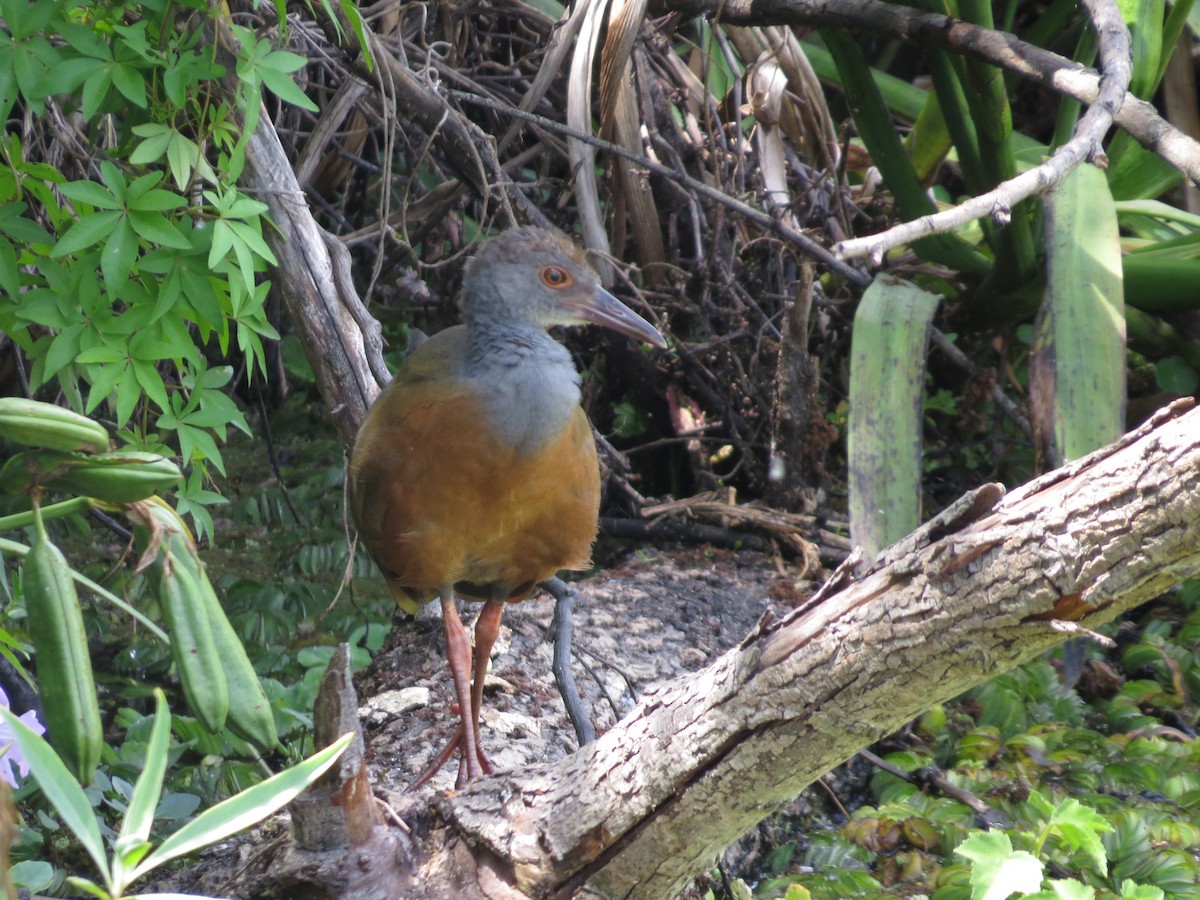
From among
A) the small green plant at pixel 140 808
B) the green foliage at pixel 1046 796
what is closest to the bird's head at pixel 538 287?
the green foliage at pixel 1046 796

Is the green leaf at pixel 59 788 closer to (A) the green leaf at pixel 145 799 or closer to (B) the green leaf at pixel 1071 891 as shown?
(A) the green leaf at pixel 145 799

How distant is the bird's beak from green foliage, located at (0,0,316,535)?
0.78 metres

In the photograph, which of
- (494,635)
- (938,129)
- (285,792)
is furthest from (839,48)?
(285,792)

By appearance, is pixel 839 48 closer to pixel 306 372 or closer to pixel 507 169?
pixel 507 169

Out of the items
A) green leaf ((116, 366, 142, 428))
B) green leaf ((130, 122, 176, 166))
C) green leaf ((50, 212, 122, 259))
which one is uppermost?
green leaf ((130, 122, 176, 166))

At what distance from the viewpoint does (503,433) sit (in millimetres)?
2631

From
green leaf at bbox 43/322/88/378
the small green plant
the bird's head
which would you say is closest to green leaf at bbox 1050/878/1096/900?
the small green plant

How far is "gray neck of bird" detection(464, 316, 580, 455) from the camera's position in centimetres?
264

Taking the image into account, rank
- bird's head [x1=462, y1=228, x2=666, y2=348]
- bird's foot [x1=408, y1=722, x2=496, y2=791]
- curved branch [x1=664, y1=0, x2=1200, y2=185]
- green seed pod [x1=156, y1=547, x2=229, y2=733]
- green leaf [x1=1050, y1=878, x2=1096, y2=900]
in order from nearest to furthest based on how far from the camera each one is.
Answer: green seed pod [x1=156, y1=547, x2=229, y2=733], green leaf [x1=1050, y1=878, x2=1096, y2=900], curved branch [x1=664, y1=0, x2=1200, y2=185], bird's foot [x1=408, y1=722, x2=496, y2=791], bird's head [x1=462, y1=228, x2=666, y2=348]

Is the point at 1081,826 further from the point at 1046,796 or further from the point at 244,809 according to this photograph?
the point at 244,809

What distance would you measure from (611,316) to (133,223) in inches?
45.2

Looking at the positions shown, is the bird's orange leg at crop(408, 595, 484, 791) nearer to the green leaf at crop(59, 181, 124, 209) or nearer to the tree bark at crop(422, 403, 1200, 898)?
the tree bark at crop(422, 403, 1200, 898)

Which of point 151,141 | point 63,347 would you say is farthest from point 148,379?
point 151,141

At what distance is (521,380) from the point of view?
2686 millimetres
